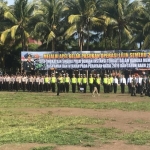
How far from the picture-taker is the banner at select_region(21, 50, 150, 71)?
104 ft

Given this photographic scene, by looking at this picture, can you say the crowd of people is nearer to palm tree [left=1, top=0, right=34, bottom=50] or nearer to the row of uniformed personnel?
the row of uniformed personnel

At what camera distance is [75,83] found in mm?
27812

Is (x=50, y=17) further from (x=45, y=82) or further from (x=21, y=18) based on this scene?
(x=45, y=82)

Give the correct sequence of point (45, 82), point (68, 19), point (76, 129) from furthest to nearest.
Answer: point (68, 19), point (45, 82), point (76, 129)

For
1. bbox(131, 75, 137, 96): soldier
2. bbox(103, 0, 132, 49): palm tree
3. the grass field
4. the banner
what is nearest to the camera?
the grass field

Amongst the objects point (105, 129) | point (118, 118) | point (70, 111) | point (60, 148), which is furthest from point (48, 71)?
point (60, 148)

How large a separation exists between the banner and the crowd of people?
3040 mm

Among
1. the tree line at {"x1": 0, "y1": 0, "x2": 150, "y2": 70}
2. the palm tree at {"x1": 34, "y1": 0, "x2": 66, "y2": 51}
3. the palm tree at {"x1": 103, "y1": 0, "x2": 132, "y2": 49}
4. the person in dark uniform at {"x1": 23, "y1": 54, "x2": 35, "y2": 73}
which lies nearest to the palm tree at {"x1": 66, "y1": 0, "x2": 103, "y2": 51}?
the tree line at {"x1": 0, "y1": 0, "x2": 150, "y2": 70}

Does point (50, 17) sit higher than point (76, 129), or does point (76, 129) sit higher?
point (50, 17)

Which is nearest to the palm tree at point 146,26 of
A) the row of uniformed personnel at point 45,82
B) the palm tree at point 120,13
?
the palm tree at point 120,13

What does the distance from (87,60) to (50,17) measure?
8.34m

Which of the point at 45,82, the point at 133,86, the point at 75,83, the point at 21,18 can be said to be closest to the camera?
the point at 133,86

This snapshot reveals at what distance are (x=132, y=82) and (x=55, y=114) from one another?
12.1 m

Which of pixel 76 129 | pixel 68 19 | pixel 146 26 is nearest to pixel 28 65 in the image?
pixel 68 19
